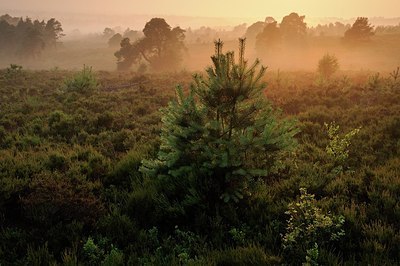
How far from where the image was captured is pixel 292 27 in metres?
70.1

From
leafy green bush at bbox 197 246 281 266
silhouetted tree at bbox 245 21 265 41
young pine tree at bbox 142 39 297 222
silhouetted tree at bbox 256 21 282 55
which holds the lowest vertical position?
leafy green bush at bbox 197 246 281 266

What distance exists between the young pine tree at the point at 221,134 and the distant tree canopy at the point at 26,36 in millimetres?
84885

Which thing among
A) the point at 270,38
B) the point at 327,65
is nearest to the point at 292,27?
the point at 270,38

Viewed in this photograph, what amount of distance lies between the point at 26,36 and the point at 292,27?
62406 mm

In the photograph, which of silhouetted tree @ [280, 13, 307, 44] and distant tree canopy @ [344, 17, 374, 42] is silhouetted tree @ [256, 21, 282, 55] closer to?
silhouetted tree @ [280, 13, 307, 44]

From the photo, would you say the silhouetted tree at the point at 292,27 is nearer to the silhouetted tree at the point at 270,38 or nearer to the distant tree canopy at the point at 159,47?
the silhouetted tree at the point at 270,38

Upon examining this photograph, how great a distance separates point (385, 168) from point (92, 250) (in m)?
6.21

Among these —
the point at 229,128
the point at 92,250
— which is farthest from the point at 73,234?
the point at 229,128

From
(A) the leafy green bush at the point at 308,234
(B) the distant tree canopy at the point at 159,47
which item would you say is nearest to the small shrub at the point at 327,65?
(A) the leafy green bush at the point at 308,234

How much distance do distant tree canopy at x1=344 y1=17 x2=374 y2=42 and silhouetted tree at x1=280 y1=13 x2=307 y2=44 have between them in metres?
11.4

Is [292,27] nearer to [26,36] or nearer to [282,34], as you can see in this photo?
[282,34]

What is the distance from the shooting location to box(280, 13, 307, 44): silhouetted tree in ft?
229

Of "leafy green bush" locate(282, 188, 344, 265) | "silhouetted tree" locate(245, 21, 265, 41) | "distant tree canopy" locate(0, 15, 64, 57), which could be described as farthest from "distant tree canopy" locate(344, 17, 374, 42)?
"distant tree canopy" locate(0, 15, 64, 57)

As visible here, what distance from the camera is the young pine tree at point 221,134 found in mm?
5820
